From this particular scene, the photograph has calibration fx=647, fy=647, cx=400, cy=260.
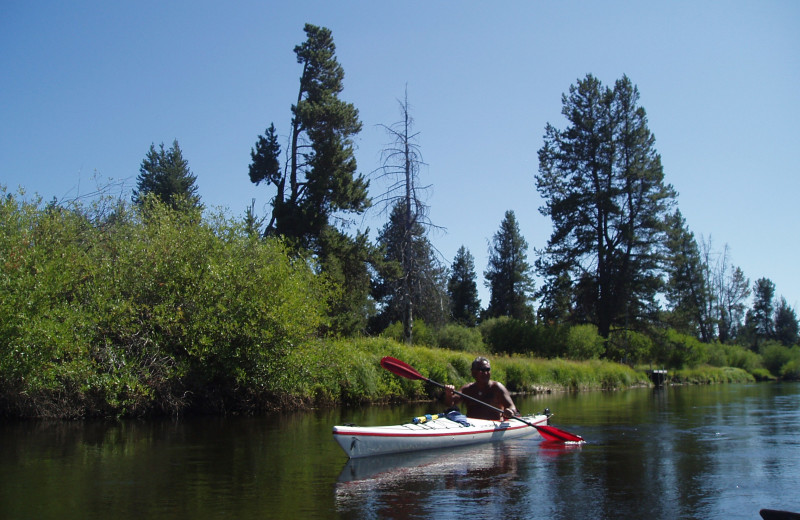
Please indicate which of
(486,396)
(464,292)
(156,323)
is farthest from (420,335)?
(464,292)

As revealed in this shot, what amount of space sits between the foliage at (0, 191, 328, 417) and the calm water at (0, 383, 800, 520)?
99 centimetres

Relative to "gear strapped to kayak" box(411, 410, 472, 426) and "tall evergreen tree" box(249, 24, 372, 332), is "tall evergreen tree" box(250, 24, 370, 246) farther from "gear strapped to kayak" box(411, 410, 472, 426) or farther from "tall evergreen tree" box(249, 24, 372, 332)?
"gear strapped to kayak" box(411, 410, 472, 426)

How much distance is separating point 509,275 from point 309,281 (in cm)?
4729

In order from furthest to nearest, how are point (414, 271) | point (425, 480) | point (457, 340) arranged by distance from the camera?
1. point (457, 340)
2. point (414, 271)
3. point (425, 480)

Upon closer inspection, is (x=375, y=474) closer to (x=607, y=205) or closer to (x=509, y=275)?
(x=607, y=205)

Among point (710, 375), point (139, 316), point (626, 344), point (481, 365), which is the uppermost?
point (139, 316)

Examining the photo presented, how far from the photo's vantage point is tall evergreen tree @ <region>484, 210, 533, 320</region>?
211 feet

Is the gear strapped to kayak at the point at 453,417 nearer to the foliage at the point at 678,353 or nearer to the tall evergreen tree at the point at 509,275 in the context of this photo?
the foliage at the point at 678,353

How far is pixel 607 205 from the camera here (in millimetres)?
38219

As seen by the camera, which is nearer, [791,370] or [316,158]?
[316,158]

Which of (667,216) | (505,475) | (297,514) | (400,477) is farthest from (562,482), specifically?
(667,216)

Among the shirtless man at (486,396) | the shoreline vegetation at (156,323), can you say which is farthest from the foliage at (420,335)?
the shirtless man at (486,396)

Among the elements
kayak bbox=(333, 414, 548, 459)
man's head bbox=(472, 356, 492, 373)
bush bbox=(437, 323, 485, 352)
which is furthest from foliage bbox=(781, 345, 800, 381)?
man's head bbox=(472, 356, 492, 373)

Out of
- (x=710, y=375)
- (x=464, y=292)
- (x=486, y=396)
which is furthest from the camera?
(x=464, y=292)
